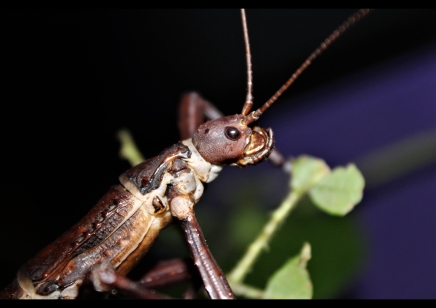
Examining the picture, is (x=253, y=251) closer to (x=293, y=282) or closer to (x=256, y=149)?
(x=293, y=282)

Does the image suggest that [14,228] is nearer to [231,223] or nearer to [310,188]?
[231,223]

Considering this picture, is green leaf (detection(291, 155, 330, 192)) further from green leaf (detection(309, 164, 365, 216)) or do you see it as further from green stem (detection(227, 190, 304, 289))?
green stem (detection(227, 190, 304, 289))

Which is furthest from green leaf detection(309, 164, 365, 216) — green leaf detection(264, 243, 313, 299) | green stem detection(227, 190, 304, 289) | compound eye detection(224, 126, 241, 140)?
compound eye detection(224, 126, 241, 140)

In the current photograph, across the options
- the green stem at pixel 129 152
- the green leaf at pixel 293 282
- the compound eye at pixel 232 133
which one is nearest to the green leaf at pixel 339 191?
the green leaf at pixel 293 282

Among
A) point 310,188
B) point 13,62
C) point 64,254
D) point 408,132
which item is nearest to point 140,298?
point 64,254

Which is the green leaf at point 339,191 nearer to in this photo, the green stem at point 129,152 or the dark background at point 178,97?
the dark background at point 178,97

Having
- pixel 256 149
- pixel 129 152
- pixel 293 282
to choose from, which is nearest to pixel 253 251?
pixel 293 282
